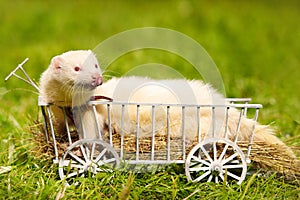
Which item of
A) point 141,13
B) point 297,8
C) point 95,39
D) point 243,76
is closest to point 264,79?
point 243,76

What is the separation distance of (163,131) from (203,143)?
26cm

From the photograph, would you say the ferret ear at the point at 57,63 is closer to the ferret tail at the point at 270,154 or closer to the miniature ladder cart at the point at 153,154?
the miniature ladder cart at the point at 153,154

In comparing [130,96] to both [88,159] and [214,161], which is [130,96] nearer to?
[88,159]

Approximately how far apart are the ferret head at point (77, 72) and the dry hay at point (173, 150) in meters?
0.36

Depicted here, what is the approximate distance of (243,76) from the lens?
6.37 m

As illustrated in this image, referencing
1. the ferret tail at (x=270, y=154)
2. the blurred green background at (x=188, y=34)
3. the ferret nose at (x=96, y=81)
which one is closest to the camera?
the ferret nose at (x=96, y=81)

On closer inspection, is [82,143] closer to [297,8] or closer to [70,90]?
[70,90]

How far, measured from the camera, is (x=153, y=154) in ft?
9.43

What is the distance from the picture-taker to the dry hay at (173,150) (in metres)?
2.91

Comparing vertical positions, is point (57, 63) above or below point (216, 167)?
above

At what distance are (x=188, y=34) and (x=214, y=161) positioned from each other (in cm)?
514

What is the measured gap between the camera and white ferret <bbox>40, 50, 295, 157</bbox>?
2766 millimetres

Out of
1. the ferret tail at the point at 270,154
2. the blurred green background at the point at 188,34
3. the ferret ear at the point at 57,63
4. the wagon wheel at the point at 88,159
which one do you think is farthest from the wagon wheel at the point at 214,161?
the blurred green background at the point at 188,34

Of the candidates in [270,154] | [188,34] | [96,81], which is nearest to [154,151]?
[96,81]
